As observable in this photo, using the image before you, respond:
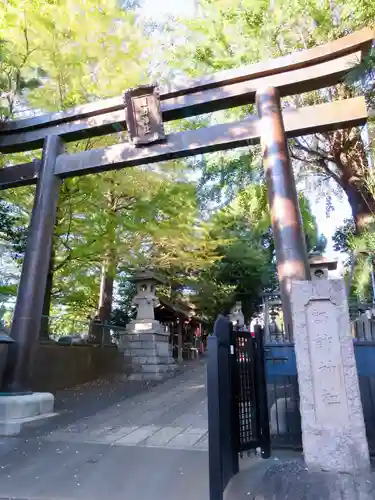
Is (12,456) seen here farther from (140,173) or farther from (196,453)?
(140,173)

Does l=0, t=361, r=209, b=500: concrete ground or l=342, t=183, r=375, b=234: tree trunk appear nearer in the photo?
l=0, t=361, r=209, b=500: concrete ground

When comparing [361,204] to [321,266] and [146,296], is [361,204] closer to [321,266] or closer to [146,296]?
[321,266]

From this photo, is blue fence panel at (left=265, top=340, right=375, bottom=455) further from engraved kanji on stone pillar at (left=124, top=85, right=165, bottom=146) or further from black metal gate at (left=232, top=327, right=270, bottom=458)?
engraved kanji on stone pillar at (left=124, top=85, right=165, bottom=146)

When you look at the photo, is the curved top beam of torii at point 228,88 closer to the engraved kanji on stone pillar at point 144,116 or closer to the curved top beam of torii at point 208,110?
the curved top beam of torii at point 208,110

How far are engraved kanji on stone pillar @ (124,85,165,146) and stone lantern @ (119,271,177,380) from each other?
6.95m

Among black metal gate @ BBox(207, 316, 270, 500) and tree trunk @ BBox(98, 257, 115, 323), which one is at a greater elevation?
tree trunk @ BBox(98, 257, 115, 323)

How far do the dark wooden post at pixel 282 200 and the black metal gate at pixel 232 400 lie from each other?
140 cm

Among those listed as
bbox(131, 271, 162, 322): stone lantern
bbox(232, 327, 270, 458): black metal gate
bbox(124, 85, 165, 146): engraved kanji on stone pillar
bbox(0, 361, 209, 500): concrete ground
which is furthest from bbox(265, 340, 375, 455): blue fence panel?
bbox(131, 271, 162, 322): stone lantern

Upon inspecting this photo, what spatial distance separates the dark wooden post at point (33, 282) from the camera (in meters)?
7.04

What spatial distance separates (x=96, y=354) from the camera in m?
12.6

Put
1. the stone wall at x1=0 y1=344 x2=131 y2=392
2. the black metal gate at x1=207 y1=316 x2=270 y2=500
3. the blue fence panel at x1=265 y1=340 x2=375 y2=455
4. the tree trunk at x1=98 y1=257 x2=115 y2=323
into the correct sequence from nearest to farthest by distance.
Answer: the black metal gate at x1=207 y1=316 x2=270 y2=500 < the blue fence panel at x1=265 y1=340 x2=375 y2=455 < the stone wall at x1=0 y1=344 x2=131 y2=392 < the tree trunk at x1=98 y1=257 x2=115 y2=323

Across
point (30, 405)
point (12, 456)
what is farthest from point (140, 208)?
point (12, 456)

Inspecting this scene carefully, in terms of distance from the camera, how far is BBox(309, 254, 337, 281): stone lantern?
10.4 m

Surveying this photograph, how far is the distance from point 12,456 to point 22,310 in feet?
9.62
